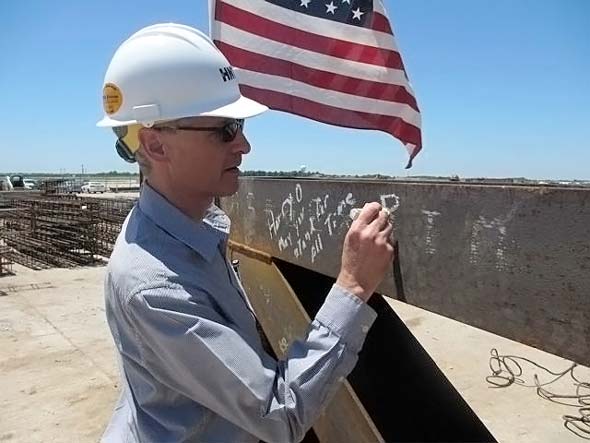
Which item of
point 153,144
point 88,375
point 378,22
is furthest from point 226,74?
point 88,375

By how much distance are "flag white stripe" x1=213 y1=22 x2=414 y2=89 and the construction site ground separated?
3124mm

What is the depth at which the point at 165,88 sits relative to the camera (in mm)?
1258

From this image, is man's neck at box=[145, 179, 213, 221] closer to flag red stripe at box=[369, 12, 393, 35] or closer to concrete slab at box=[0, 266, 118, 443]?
flag red stripe at box=[369, 12, 393, 35]

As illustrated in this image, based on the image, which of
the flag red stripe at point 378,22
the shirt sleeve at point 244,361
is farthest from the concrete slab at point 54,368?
the shirt sleeve at point 244,361

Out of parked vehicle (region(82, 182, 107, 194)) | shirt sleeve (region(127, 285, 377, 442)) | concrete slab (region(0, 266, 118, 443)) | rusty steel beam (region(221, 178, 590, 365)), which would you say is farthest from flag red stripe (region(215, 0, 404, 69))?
parked vehicle (region(82, 182, 107, 194))

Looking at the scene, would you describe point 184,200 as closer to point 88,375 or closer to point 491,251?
point 491,251

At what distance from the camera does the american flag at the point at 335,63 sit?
3203 mm

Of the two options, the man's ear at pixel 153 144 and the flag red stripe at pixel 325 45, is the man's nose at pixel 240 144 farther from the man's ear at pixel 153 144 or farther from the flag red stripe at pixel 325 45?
the flag red stripe at pixel 325 45

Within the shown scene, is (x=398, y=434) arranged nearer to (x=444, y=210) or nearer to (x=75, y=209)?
(x=444, y=210)

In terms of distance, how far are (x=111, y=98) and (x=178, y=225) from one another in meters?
0.38

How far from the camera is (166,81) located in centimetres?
127

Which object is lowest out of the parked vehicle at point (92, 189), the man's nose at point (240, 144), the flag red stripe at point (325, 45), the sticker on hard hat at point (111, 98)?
the parked vehicle at point (92, 189)

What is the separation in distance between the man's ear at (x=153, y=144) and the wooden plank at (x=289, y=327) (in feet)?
2.57

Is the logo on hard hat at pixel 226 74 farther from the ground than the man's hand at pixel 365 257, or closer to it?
farther from the ground
